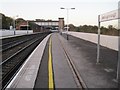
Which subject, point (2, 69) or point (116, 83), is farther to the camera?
point (2, 69)

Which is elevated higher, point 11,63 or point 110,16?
point 110,16

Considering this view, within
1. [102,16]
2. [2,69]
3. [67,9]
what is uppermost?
[67,9]

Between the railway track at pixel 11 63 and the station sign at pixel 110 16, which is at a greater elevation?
the station sign at pixel 110 16

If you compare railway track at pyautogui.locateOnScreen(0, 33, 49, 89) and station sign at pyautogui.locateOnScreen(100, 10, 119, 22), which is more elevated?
station sign at pyautogui.locateOnScreen(100, 10, 119, 22)

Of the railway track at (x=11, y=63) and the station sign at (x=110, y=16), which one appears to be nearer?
the station sign at (x=110, y=16)

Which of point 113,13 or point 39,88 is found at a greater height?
point 113,13

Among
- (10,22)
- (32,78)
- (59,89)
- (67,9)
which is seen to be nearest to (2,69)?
(32,78)

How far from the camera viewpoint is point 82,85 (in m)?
7.40

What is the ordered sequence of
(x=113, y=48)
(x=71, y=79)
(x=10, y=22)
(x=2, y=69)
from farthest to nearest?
(x=10, y=22), (x=113, y=48), (x=2, y=69), (x=71, y=79)

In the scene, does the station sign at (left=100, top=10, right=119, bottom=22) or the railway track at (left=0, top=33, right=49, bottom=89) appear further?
the railway track at (left=0, top=33, right=49, bottom=89)

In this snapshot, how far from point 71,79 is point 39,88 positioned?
64.2 inches

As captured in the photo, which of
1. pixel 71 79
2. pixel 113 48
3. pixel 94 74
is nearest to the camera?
pixel 71 79

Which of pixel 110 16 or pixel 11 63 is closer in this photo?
pixel 110 16

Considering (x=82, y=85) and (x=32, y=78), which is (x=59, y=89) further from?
(x=32, y=78)
